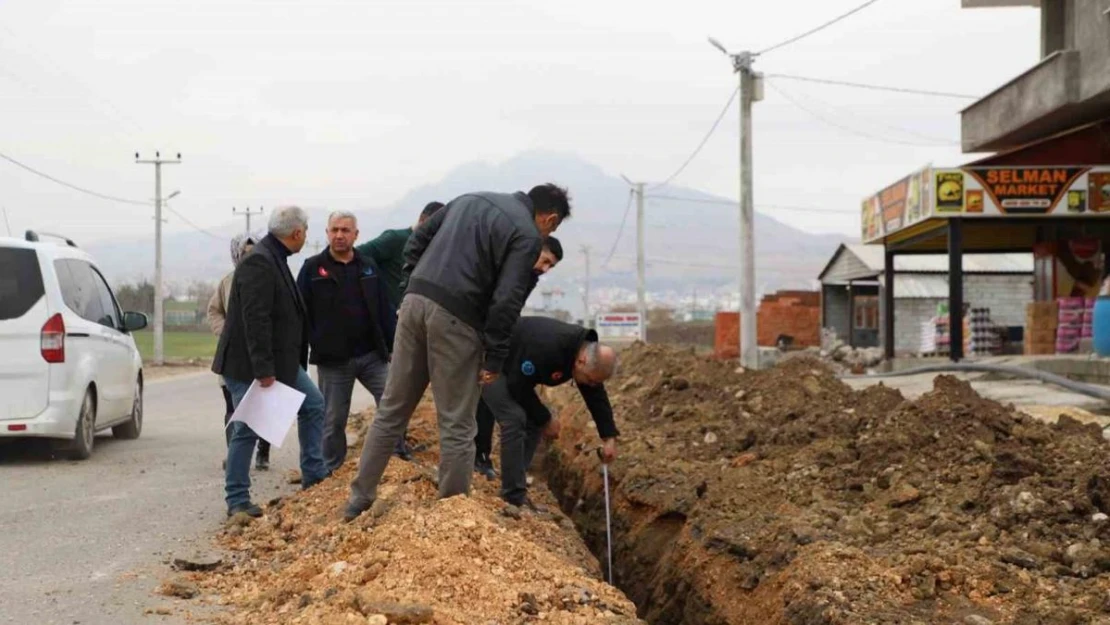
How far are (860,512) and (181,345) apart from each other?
52587 mm

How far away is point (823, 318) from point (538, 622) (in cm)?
4428

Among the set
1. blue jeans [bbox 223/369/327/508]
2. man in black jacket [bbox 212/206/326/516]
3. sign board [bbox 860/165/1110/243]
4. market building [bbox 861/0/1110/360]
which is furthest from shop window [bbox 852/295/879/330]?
man in black jacket [bbox 212/206/326/516]

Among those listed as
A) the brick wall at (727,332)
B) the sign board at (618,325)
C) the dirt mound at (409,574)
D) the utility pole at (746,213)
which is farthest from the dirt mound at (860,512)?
the sign board at (618,325)

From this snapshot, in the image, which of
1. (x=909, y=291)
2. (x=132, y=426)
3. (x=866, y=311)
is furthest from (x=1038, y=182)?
(x=866, y=311)

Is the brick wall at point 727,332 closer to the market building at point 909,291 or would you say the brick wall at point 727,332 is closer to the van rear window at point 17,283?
the market building at point 909,291

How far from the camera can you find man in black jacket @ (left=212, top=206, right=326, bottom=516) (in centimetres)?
719

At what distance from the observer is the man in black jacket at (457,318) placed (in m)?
6.00

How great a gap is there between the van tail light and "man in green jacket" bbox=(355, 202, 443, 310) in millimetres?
2696

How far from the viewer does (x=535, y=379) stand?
7262mm

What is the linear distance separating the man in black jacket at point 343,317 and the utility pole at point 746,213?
1776 cm

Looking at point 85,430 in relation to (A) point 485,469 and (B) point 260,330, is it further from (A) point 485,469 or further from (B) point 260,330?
(B) point 260,330

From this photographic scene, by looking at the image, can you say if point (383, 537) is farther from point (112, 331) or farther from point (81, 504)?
point (112, 331)

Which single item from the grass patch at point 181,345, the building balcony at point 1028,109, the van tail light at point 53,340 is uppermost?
the building balcony at point 1028,109

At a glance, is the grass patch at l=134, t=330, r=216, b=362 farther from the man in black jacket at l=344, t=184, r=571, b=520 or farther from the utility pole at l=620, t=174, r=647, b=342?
the man in black jacket at l=344, t=184, r=571, b=520
